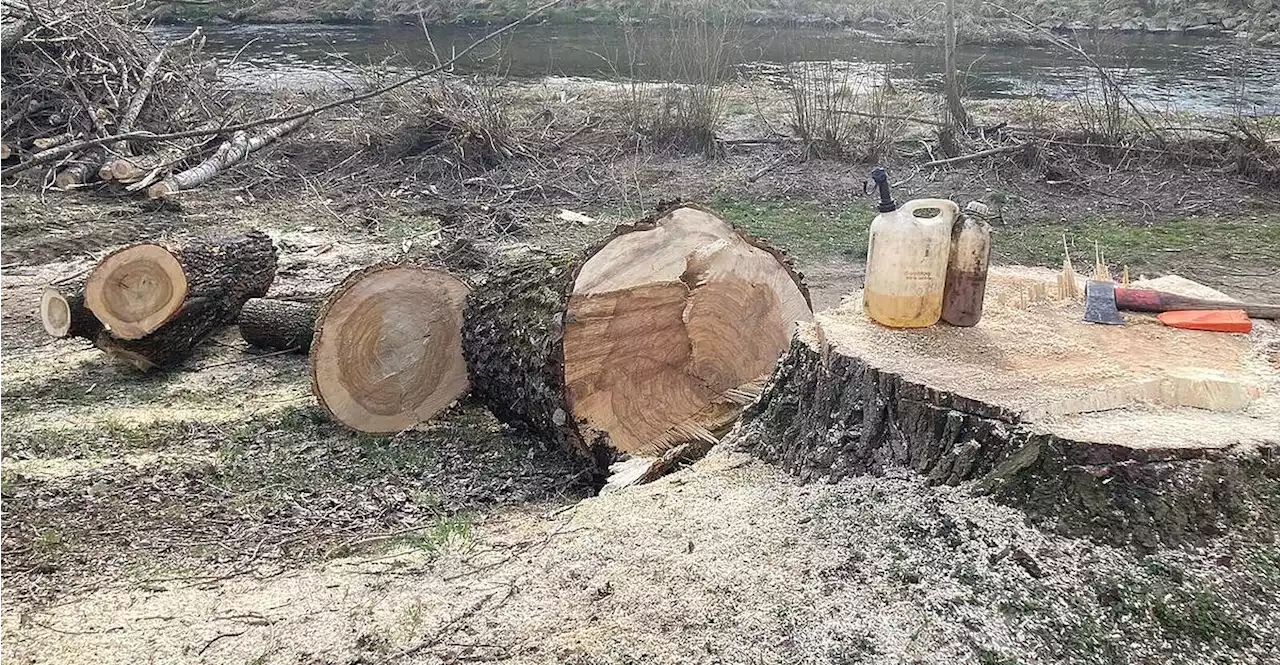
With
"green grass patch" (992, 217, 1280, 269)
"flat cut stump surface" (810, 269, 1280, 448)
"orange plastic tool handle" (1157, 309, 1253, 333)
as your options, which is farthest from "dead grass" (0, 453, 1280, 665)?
"green grass patch" (992, 217, 1280, 269)

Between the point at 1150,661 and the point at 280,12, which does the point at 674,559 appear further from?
the point at 280,12

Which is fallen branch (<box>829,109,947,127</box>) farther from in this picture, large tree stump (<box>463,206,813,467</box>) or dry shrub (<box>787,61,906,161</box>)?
large tree stump (<box>463,206,813,467</box>)

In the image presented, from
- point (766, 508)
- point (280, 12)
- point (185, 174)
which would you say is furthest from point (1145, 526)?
point (280, 12)

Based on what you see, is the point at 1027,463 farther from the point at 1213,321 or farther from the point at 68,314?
the point at 68,314

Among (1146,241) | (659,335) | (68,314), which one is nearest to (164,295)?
(68,314)

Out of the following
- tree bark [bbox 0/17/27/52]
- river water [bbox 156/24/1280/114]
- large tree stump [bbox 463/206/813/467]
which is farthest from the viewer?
river water [bbox 156/24/1280/114]

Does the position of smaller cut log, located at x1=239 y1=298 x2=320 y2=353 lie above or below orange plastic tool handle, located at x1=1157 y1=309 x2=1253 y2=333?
below

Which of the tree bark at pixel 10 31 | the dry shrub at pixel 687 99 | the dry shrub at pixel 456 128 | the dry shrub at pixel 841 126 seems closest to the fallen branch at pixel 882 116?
the dry shrub at pixel 841 126

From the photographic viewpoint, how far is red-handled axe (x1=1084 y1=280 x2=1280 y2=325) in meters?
2.56

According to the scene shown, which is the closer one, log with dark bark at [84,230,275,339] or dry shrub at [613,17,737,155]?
log with dark bark at [84,230,275,339]

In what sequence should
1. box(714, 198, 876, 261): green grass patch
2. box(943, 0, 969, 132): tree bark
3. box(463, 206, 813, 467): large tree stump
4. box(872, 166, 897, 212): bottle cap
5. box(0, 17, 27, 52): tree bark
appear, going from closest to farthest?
1. box(872, 166, 897, 212): bottle cap
2. box(463, 206, 813, 467): large tree stump
3. box(714, 198, 876, 261): green grass patch
4. box(0, 17, 27, 52): tree bark
5. box(943, 0, 969, 132): tree bark

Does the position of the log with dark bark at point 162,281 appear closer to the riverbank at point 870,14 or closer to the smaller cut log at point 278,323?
the smaller cut log at point 278,323

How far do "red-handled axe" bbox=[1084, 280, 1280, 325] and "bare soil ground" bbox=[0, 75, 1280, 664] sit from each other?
81cm

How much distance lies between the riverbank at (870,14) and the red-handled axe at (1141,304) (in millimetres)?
13905
